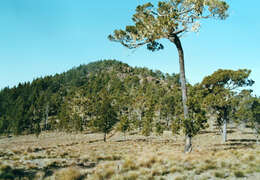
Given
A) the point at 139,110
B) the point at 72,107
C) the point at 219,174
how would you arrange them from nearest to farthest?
1. the point at 219,174
2. the point at 139,110
3. the point at 72,107

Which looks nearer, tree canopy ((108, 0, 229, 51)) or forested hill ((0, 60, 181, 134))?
tree canopy ((108, 0, 229, 51))

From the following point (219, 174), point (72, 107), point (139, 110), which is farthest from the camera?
point (72, 107)

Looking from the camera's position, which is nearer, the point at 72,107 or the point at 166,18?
the point at 166,18

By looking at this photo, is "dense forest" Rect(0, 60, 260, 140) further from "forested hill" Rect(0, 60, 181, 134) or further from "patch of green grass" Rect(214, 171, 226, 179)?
"patch of green grass" Rect(214, 171, 226, 179)

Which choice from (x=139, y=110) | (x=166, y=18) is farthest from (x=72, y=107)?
(x=166, y=18)

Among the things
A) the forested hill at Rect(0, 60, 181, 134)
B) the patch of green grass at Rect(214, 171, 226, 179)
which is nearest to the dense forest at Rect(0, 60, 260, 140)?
the forested hill at Rect(0, 60, 181, 134)

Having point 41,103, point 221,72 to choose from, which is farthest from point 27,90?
point 221,72

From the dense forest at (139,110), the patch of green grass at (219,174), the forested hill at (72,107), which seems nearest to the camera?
the patch of green grass at (219,174)

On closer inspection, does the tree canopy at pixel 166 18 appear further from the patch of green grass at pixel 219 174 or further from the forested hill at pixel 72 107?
the forested hill at pixel 72 107

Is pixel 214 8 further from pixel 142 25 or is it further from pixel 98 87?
pixel 98 87

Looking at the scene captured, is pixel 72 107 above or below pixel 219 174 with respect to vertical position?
above

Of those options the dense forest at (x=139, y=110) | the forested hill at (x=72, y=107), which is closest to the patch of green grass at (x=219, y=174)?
the dense forest at (x=139, y=110)

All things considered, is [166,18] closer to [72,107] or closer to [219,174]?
[219,174]

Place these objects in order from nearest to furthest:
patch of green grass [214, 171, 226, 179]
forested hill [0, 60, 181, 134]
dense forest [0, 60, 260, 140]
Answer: patch of green grass [214, 171, 226, 179]
dense forest [0, 60, 260, 140]
forested hill [0, 60, 181, 134]
